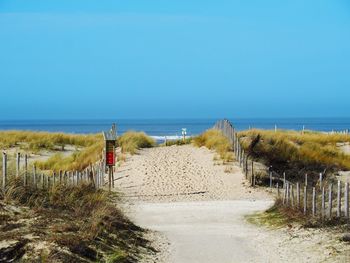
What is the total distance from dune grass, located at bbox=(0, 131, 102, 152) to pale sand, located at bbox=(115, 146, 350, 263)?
1134 cm

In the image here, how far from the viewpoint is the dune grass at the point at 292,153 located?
31.7 meters

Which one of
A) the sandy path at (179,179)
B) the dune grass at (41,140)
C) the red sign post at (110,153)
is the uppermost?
the red sign post at (110,153)

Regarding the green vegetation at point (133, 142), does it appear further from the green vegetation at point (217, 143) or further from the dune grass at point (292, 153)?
the dune grass at point (292, 153)

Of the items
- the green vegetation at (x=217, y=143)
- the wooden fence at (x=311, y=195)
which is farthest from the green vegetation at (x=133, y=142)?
the wooden fence at (x=311, y=195)

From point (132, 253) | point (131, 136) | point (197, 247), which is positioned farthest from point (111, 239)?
point (131, 136)

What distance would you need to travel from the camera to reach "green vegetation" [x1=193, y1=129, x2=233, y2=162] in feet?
107

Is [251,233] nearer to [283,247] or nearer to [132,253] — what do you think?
[283,247]

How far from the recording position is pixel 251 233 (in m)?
15.1

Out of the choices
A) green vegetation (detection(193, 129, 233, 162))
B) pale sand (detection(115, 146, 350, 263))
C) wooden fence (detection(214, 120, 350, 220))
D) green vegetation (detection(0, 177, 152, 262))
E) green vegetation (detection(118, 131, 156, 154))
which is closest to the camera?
green vegetation (detection(0, 177, 152, 262))

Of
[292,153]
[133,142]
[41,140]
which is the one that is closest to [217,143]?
[292,153]

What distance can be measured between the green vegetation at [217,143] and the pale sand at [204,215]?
0.67 metres

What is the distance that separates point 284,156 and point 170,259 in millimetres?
21089

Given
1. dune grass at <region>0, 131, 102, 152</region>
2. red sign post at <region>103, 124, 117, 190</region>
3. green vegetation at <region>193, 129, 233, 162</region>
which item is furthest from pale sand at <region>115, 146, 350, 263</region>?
dune grass at <region>0, 131, 102, 152</region>

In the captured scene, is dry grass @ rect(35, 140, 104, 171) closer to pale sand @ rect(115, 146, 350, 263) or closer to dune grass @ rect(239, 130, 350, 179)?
pale sand @ rect(115, 146, 350, 263)
